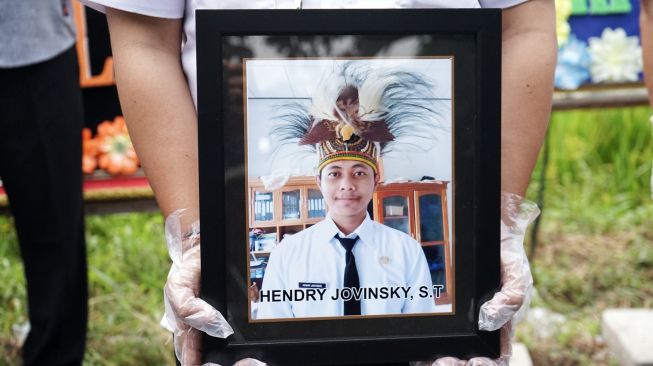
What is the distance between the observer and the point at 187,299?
1.00 metres

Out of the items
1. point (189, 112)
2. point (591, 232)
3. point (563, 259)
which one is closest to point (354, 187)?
point (189, 112)

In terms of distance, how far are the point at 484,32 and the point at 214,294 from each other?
424 mm

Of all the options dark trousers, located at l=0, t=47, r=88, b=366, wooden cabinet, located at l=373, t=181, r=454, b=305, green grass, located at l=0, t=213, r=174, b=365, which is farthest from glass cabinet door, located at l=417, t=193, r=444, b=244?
green grass, located at l=0, t=213, r=174, b=365

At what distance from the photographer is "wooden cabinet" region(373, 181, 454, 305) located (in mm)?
998

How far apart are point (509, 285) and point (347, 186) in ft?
0.75

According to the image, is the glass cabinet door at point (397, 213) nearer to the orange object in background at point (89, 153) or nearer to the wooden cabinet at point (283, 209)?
the wooden cabinet at point (283, 209)

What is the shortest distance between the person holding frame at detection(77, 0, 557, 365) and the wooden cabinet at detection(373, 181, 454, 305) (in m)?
0.07

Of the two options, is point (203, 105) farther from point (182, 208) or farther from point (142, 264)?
point (142, 264)

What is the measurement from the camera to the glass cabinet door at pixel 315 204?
99 centimetres

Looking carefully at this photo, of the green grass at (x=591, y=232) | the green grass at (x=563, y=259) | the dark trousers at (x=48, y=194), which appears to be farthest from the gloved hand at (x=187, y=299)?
the green grass at (x=591, y=232)

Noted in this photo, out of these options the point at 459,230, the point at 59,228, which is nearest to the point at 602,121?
the point at 59,228

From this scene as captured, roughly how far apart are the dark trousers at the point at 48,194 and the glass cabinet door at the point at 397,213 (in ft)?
4.63

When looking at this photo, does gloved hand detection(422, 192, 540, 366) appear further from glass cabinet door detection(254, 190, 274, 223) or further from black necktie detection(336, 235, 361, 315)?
glass cabinet door detection(254, 190, 274, 223)

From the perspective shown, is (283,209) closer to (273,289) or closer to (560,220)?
(273,289)
